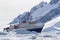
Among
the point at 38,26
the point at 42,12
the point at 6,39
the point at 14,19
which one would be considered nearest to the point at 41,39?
the point at 6,39

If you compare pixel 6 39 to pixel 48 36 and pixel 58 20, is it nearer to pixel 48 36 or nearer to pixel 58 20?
pixel 48 36

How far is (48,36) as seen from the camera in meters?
2.79

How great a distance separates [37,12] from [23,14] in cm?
82

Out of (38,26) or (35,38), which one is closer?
(35,38)

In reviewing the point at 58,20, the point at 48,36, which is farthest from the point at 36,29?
the point at 48,36

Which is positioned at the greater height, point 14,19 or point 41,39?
point 14,19

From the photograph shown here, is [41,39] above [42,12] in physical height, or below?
below

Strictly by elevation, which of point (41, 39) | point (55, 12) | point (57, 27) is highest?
point (55, 12)

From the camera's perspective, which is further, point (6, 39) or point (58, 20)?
point (58, 20)

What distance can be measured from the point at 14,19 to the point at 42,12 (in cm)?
114

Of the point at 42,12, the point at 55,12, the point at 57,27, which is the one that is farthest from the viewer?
the point at 42,12

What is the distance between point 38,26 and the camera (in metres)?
3.96

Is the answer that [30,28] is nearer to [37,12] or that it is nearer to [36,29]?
[36,29]

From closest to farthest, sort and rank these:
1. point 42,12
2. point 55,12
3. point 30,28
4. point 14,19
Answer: point 30,28, point 55,12, point 42,12, point 14,19
